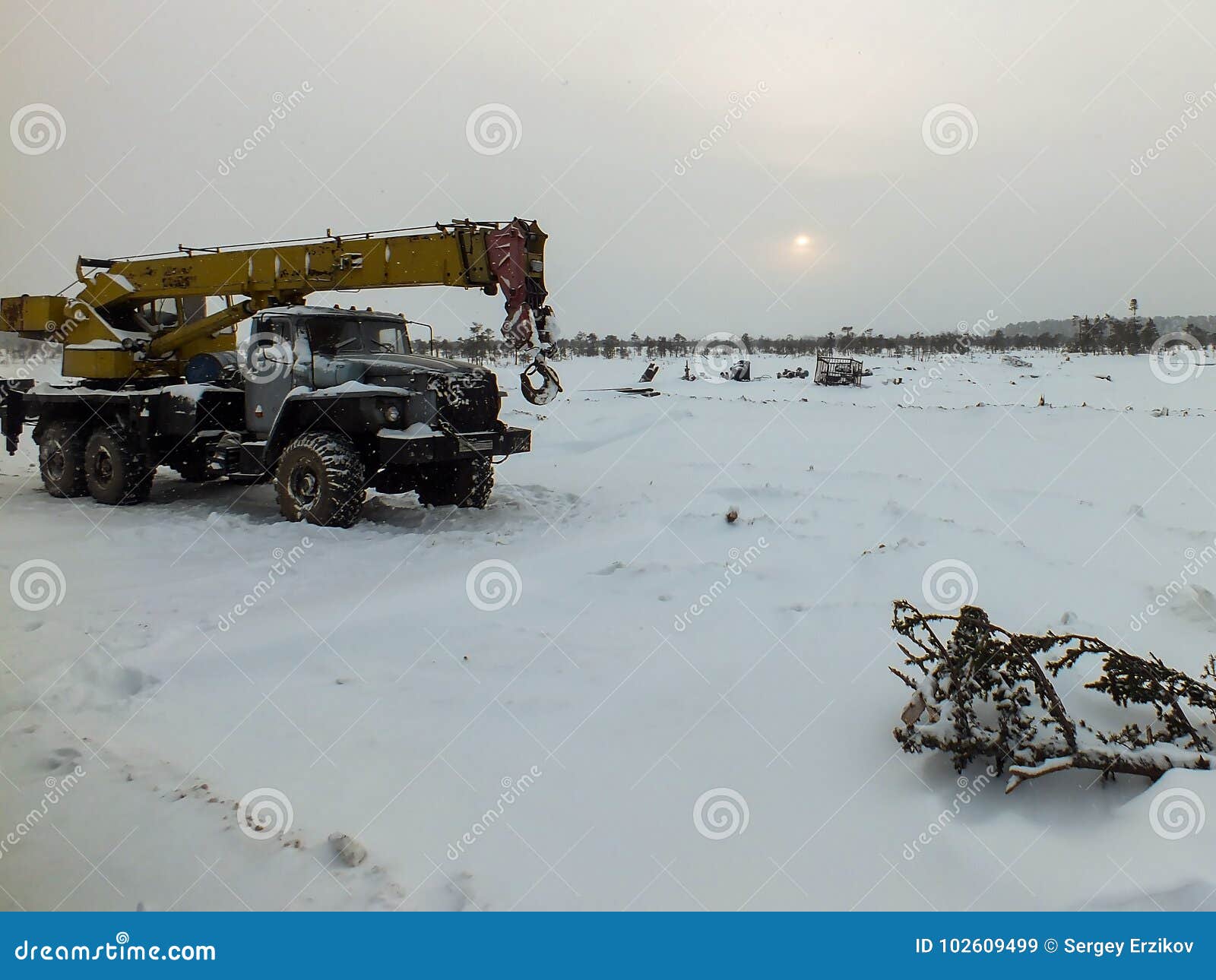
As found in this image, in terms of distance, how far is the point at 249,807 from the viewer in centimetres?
295

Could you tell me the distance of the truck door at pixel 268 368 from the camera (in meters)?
8.32

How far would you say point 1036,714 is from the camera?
3475 millimetres

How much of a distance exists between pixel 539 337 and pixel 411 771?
5.40 meters

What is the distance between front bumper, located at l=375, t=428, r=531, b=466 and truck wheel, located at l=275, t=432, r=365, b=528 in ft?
1.15

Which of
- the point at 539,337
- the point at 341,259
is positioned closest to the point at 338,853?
the point at 539,337

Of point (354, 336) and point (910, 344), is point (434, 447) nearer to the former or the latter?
point (354, 336)

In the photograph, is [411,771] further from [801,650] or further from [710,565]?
[710,565]

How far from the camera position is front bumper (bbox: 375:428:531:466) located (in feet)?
24.1

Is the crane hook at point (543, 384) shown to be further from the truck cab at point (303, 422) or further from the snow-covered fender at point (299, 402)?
the snow-covered fender at point (299, 402)

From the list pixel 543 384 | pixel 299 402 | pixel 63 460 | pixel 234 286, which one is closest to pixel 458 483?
pixel 543 384

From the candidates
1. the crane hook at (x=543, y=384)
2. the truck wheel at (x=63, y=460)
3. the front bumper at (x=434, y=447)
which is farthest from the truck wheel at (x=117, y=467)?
the crane hook at (x=543, y=384)

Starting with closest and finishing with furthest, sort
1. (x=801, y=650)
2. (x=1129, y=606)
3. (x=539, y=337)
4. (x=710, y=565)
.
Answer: (x=801, y=650)
(x=1129, y=606)
(x=710, y=565)
(x=539, y=337)

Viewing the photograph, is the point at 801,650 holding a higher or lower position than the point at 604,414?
lower

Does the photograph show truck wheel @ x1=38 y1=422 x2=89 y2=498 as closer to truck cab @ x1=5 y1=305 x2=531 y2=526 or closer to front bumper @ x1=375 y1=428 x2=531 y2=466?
truck cab @ x1=5 y1=305 x2=531 y2=526
